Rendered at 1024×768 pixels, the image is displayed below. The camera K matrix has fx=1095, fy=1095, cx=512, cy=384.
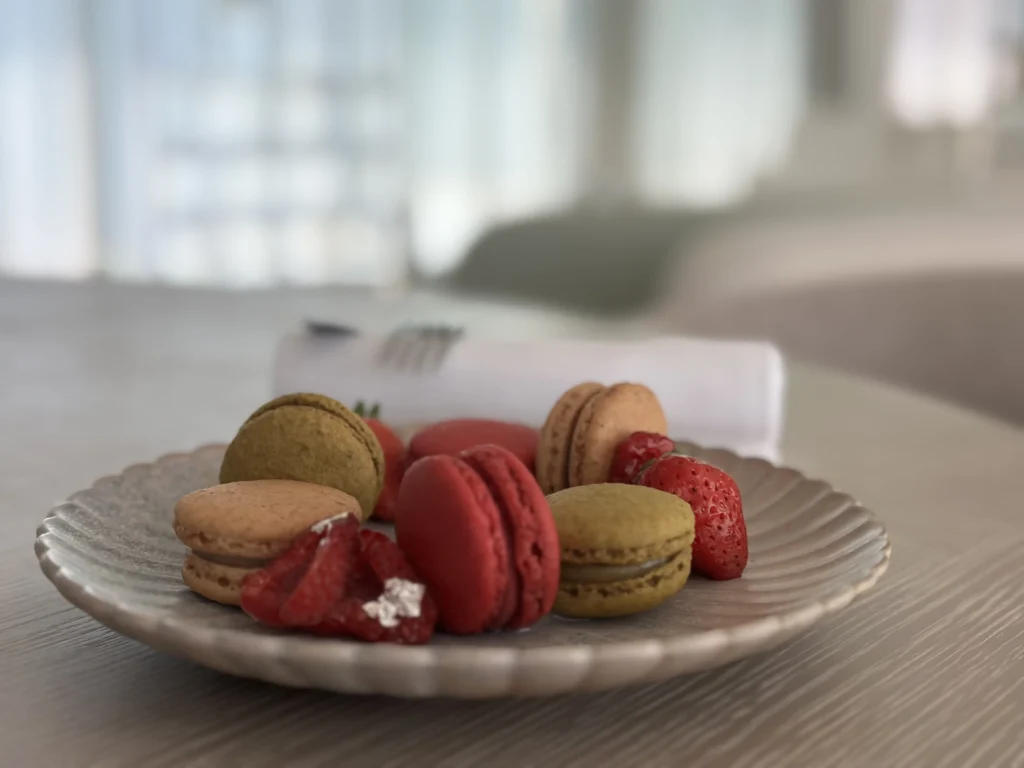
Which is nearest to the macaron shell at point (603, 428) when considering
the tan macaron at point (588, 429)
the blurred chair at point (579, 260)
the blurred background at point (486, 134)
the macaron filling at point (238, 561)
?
the tan macaron at point (588, 429)

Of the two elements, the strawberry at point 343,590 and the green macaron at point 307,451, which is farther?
the green macaron at point 307,451

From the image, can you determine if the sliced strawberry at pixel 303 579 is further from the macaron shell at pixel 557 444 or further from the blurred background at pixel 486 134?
the blurred background at pixel 486 134

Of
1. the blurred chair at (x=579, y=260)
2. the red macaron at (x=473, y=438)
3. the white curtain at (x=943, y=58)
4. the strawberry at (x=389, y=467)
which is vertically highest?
the white curtain at (x=943, y=58)

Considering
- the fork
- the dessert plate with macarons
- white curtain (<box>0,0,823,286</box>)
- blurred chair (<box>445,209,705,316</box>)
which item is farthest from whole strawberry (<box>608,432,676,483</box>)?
white curtain (<box>0,0,823,286</box>)

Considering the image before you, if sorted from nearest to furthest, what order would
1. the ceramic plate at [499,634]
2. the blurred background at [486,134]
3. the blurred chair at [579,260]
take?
the ceramic plate at [499,634]
the blurred chair at [579,260]
the blurred background at [486,134]

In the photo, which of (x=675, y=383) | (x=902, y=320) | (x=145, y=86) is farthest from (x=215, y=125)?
(x=675, y=383)

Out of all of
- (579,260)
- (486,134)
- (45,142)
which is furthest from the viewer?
(486,134)

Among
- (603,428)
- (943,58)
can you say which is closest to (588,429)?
(603,428)

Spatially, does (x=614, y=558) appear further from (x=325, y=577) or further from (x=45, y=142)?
(x=45, y=142)

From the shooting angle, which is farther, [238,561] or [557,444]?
[557,444]
